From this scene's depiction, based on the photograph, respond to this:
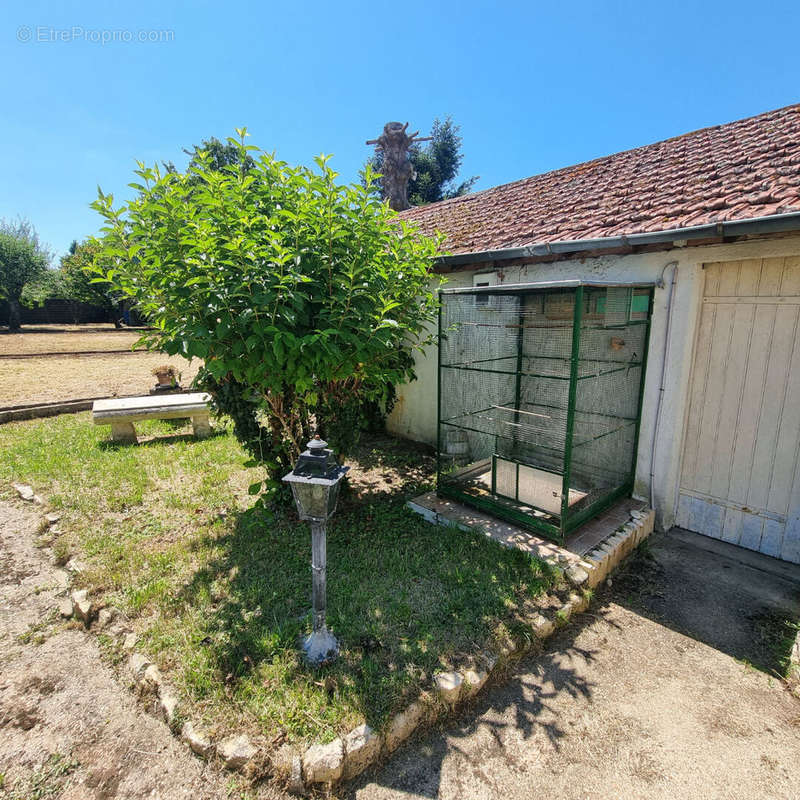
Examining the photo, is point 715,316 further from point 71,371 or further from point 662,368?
point 71,371

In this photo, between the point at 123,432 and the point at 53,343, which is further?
the point at 53,343

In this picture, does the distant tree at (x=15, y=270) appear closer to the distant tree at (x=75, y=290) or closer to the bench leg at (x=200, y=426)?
the distant tree at (x=75, y=290)

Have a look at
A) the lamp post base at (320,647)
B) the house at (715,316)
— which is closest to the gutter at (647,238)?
the house at (715,316)

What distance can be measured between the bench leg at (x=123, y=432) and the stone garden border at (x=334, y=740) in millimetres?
3632

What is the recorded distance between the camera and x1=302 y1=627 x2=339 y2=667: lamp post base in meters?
2.45

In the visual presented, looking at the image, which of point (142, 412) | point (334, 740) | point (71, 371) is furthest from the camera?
point (71, 371)

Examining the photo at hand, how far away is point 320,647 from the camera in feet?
8.16

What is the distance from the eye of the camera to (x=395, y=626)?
2.78m

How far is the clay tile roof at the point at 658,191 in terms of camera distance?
3691 mm

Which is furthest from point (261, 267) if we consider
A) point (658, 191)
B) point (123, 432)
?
point (123, 432)

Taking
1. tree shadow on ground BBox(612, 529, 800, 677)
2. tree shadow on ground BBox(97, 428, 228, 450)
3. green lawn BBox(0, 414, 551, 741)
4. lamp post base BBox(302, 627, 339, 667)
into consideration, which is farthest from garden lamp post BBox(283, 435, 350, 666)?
tree shadow on ground BBox(97, 428, 228, 450)

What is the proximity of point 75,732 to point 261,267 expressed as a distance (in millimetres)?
2854

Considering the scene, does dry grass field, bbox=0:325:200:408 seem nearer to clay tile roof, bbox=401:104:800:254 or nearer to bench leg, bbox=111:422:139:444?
bench leg, bbox=111:422:139:444

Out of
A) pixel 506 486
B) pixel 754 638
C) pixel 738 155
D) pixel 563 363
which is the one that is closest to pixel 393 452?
pixel 506 486
